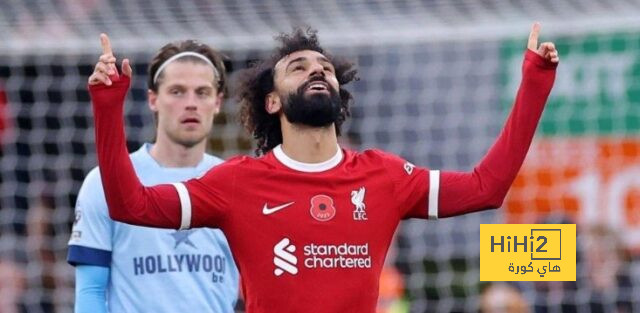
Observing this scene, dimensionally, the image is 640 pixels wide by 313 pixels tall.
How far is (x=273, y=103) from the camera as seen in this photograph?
A: 185 inches

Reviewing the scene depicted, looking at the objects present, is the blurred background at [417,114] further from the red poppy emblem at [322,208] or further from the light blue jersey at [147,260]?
the red poppy emblem at [322,208]

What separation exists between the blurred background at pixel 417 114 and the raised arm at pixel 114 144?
12.2 ft

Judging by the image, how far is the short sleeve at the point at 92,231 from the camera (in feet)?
17.2

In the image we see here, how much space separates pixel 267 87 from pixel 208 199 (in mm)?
514

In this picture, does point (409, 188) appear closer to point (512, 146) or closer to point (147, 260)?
point (512, 146)

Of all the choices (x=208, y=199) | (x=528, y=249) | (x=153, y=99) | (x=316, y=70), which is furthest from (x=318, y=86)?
(x=153, y=99)

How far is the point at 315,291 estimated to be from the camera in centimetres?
430

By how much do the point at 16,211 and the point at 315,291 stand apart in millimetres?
5183

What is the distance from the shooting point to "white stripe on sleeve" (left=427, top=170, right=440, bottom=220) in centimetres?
449

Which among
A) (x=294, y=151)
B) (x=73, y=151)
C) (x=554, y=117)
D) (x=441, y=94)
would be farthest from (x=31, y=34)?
(x=294, y=151)

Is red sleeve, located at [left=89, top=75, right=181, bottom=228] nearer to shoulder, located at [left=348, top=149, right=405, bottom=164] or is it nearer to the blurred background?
shoulder, located at [left=348, top=149, right=405, bottom=164]

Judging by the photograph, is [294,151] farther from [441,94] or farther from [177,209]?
[441,94]

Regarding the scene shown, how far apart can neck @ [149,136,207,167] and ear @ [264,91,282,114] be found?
875 mm

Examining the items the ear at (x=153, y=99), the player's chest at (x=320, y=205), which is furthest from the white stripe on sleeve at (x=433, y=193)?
the ear at (x=153, y=99)
